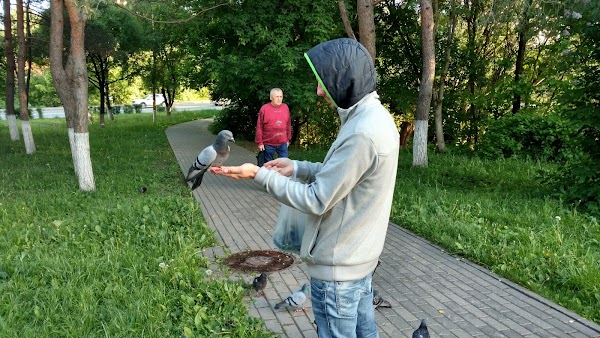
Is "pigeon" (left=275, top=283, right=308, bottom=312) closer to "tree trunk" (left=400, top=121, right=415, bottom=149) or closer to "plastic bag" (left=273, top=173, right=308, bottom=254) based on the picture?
"plastic bag" (left=273, top=173, right=308, bottom=254)

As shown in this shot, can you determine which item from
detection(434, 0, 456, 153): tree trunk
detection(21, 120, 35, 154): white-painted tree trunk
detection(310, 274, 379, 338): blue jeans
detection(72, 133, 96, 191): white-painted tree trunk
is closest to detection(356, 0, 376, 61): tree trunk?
detection(434, 0, 456, 153): tree trunk

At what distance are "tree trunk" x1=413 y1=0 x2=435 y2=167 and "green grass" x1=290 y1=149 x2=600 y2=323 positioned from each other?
1.52 meters

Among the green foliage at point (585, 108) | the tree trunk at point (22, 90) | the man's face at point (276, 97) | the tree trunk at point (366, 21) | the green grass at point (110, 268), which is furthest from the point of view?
the tree trunk at point (22, 90)

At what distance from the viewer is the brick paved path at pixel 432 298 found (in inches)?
148

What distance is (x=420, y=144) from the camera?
1092 centimetres

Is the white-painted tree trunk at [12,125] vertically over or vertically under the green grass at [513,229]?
over

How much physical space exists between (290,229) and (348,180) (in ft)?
1.86

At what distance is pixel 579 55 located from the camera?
22.6ft

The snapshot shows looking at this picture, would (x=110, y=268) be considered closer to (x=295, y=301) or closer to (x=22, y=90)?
(x=295, y=301)

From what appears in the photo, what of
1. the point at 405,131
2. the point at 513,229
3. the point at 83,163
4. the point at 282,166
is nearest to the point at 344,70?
the point at 282,166

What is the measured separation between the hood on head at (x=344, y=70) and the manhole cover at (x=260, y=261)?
11.3 feet

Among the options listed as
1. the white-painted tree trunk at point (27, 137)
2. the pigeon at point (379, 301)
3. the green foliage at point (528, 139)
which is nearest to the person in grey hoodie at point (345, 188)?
the pigeon at point (379, 301)

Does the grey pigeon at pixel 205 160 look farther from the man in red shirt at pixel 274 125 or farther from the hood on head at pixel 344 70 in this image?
the man in red shirt at pixel 274 125

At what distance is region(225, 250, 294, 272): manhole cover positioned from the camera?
5039 mm
